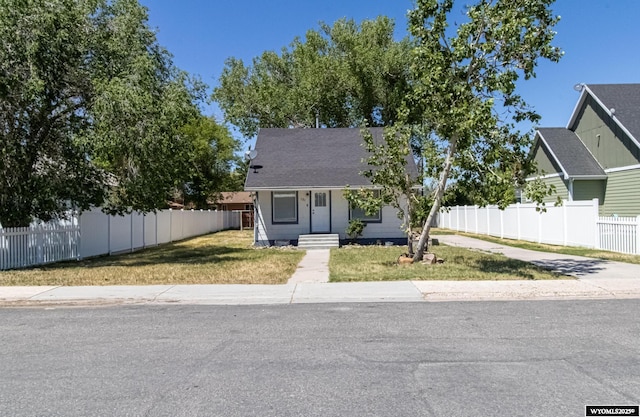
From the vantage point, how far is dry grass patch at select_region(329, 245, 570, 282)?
12.1 meters

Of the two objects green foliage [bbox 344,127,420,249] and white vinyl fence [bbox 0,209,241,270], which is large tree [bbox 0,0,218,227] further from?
green foliage [bbox 344,127,420,249]

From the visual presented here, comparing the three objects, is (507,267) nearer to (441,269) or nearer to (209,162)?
(441,269)

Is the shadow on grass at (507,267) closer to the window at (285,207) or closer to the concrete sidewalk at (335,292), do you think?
the concrete sidewalk at (335,292)

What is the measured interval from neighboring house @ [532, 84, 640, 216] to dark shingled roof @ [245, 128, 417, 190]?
26.8ft

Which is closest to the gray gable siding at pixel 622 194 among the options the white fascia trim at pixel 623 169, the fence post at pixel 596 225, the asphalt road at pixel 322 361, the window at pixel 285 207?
the white fascia trim at pixel 623 169

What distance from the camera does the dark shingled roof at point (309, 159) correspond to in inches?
888

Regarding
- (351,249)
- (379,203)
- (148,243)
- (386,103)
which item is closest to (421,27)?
(379,203)

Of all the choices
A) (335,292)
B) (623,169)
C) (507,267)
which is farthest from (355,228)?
(623,169)

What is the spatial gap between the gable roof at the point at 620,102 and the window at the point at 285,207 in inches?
573

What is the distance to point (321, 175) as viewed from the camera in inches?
906

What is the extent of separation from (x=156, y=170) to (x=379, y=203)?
724cm

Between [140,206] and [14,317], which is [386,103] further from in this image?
[14,317]

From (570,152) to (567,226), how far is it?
693cm

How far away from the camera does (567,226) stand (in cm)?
2048
